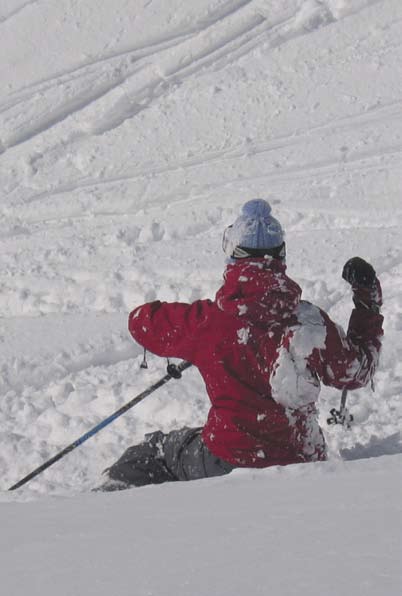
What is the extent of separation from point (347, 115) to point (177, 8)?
2475 mm

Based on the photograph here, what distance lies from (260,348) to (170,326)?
0.40m

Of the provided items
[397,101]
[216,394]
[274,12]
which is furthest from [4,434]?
[274,12]

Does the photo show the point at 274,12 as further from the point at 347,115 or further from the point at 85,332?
the point at 85,332

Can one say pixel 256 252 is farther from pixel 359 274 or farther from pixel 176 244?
pixel 176 244

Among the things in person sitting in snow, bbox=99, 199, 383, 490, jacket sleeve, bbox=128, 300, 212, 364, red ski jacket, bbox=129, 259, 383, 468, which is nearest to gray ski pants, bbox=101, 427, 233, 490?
person sitting in snow, bbox=99, 199, 383, 490

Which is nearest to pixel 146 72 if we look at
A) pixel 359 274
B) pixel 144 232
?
pixel 144 232

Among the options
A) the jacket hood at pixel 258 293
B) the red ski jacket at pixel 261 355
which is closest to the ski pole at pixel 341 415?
the red ski jacket at pixel 261 355

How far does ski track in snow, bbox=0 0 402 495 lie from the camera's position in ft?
15.8

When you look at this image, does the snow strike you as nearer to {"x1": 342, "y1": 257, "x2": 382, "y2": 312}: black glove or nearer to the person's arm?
the person's arm

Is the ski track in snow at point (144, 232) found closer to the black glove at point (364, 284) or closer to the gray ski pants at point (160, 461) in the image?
the gray ski pants at point (160, 461)

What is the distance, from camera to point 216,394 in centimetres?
364

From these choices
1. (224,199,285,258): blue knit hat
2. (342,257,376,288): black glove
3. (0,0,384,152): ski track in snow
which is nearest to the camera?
(224,199,285,258): blue knit hat

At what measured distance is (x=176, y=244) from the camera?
20.9 ft

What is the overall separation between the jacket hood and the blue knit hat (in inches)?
4.3
